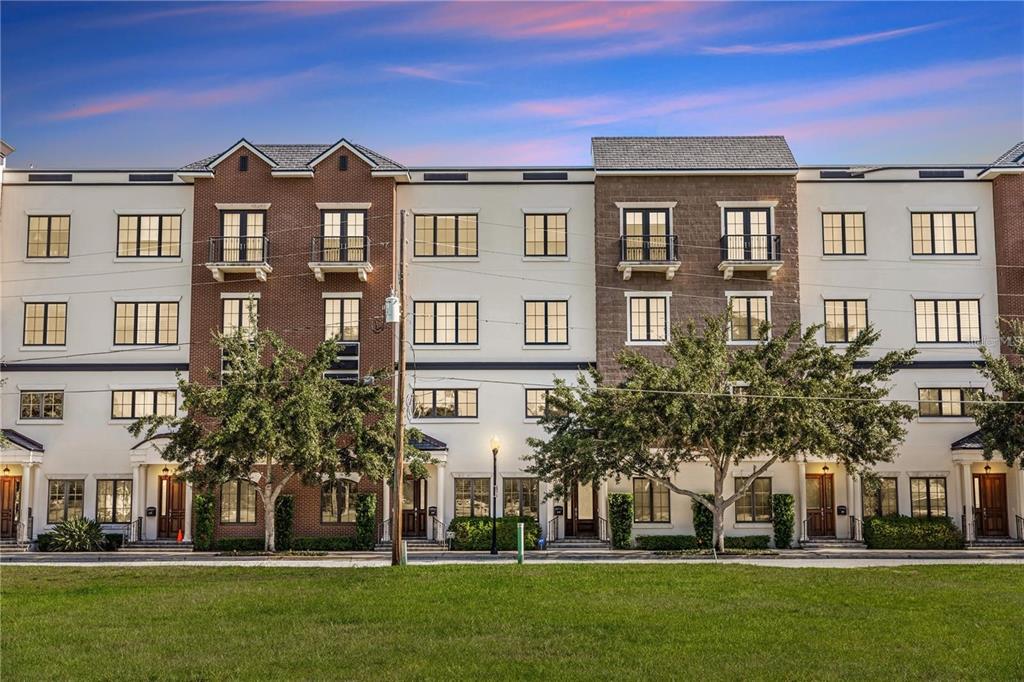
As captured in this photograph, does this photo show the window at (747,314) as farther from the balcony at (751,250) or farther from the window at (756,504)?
the window at (756,504)

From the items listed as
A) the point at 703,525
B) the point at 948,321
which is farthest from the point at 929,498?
the point at 703,525

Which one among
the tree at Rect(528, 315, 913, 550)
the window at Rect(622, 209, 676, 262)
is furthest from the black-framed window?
the tree at Rect(528, 315, 913, 550)

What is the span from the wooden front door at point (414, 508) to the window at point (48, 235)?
52.1ft

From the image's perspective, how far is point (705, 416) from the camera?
3256 centimetres

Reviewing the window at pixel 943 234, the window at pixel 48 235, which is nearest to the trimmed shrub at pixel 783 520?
the window at pixel 943 234

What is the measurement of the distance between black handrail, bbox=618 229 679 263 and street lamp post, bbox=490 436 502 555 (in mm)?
8364

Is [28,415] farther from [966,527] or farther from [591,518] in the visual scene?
[966,527]

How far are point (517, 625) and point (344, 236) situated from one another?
2538cm

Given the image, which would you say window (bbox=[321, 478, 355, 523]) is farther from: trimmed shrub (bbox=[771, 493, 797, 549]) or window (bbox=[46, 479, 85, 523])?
trimmed shrub (bbox=[771, 493, 797, 549])

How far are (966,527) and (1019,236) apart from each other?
428 inches

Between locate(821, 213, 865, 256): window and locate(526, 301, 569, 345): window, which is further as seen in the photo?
locate(821, 213, 865, 256): window

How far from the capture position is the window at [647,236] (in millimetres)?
40562

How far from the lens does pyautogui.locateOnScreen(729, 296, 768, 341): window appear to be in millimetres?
40562

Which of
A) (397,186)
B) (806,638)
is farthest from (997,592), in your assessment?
(397,186)
